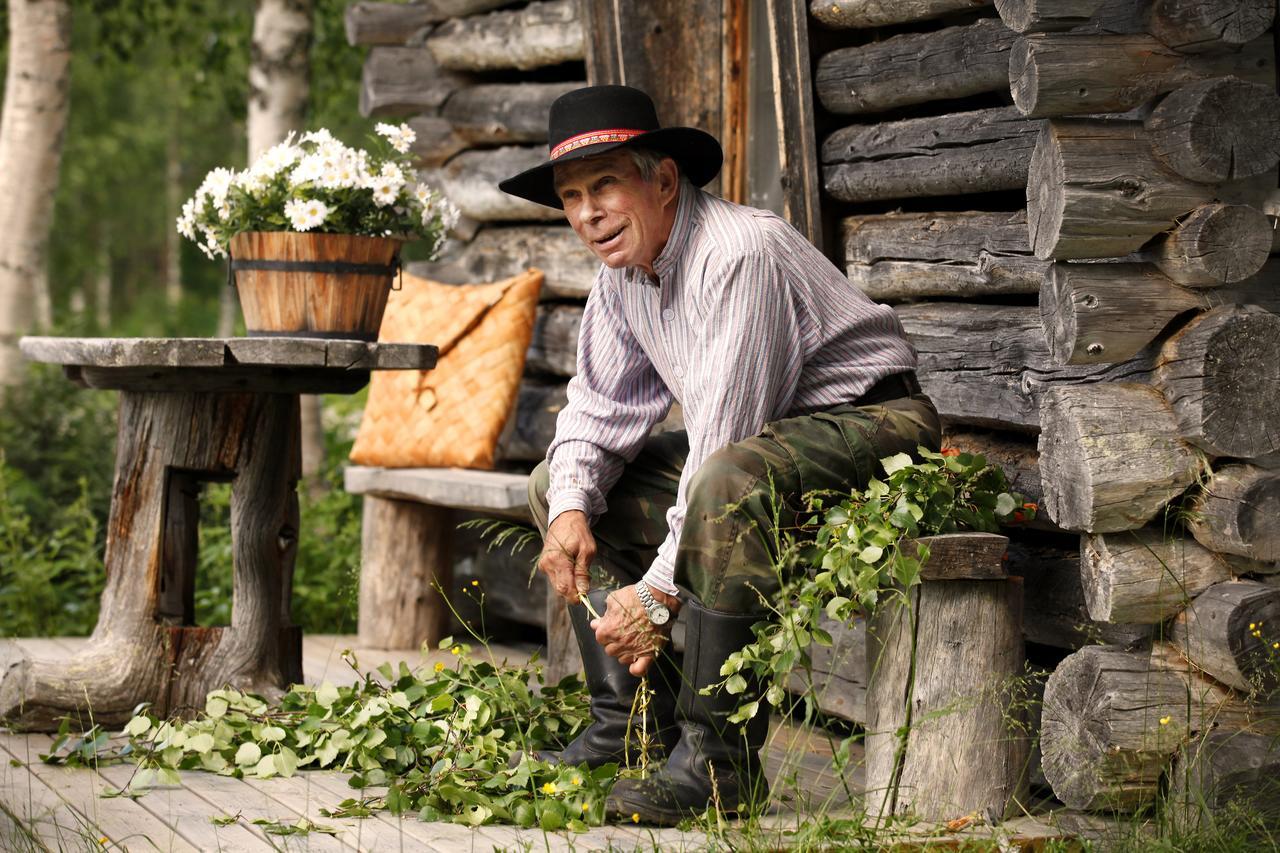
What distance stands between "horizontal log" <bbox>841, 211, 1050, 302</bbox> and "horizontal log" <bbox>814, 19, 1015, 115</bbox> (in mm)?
330

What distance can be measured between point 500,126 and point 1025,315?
9.04ft

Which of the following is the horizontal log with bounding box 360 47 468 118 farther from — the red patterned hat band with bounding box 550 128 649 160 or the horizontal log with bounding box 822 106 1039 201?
the red patterned hat band with bounding box 550 128 649 160

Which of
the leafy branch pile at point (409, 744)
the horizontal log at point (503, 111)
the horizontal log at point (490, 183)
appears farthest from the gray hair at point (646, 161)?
the horizontal log at point (490, 183)

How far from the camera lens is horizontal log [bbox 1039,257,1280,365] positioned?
126 inches

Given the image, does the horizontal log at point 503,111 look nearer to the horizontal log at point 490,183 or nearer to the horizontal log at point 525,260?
the horizontal log at point 490,183

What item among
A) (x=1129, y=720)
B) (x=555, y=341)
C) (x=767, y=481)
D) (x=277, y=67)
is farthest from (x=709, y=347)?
(x=277, y=67)

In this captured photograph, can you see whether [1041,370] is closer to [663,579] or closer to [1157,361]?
[1157,361]

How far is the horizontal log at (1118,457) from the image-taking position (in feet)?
10.4

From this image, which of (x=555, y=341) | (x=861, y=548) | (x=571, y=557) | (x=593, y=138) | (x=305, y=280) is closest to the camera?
(x=861, y=548)

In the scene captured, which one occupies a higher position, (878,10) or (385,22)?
(385,22)

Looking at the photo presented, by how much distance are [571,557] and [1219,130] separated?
1.70m

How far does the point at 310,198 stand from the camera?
14.1ft

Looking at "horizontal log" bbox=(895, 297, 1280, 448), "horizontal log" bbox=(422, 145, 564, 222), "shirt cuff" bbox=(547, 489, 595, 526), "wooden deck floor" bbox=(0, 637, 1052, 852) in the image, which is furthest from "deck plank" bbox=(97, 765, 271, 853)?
"horizontal log" bbox=(422, 145, 564, 222)

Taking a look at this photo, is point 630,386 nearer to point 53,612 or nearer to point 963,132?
point 963,132
